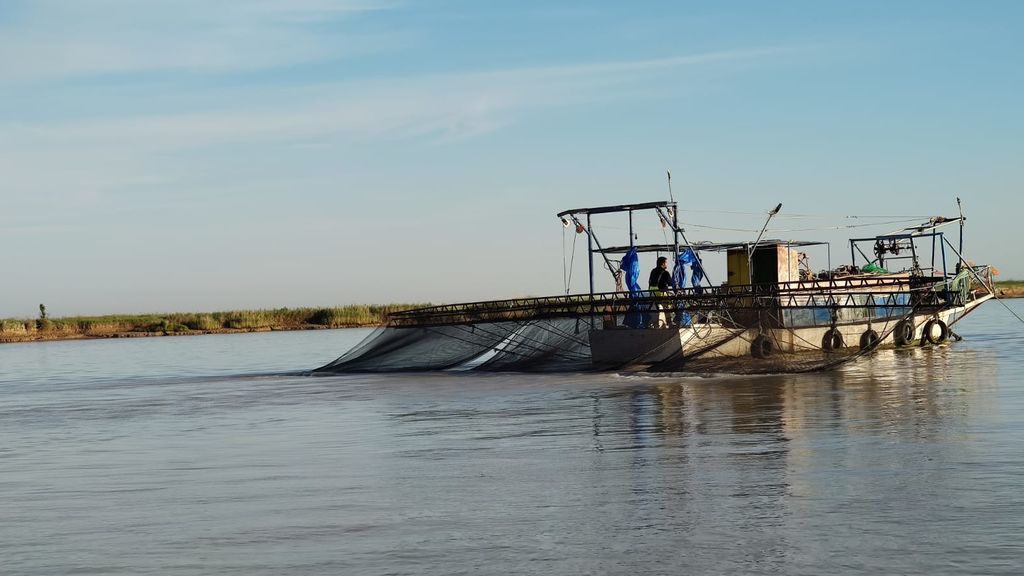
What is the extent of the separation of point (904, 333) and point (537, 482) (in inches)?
1054

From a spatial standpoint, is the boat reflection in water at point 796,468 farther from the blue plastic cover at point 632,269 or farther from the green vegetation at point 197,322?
the green vegetation at point 197,322

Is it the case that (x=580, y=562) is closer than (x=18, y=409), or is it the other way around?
(x=580, y=562)

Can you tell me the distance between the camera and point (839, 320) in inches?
1244

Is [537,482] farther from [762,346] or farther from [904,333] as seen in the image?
[904,333]

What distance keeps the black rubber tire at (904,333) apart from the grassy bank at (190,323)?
4258cm

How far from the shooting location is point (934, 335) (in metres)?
36.8

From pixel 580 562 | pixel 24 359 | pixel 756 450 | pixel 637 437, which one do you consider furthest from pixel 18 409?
pixel 24 359

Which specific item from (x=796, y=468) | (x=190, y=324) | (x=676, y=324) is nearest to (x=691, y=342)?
(x=676, y=324)

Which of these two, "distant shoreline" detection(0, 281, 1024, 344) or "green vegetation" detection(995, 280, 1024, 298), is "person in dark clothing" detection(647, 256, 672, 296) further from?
"green vegetation" detection(995, 280, 1024, 298)

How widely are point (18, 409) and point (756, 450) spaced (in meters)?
16.9

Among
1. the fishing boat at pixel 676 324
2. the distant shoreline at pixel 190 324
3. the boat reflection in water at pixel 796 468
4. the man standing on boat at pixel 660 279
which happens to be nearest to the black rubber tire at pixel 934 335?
the fishing boat at pixel 676 324

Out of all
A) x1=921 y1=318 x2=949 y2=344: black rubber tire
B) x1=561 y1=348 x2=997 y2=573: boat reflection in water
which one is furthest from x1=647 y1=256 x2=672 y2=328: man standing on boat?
x1=921 y1=318 x2=949 y2=344: black rubber tire

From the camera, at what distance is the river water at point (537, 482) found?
8.24 meters

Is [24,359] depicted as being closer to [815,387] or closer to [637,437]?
[815,387]
